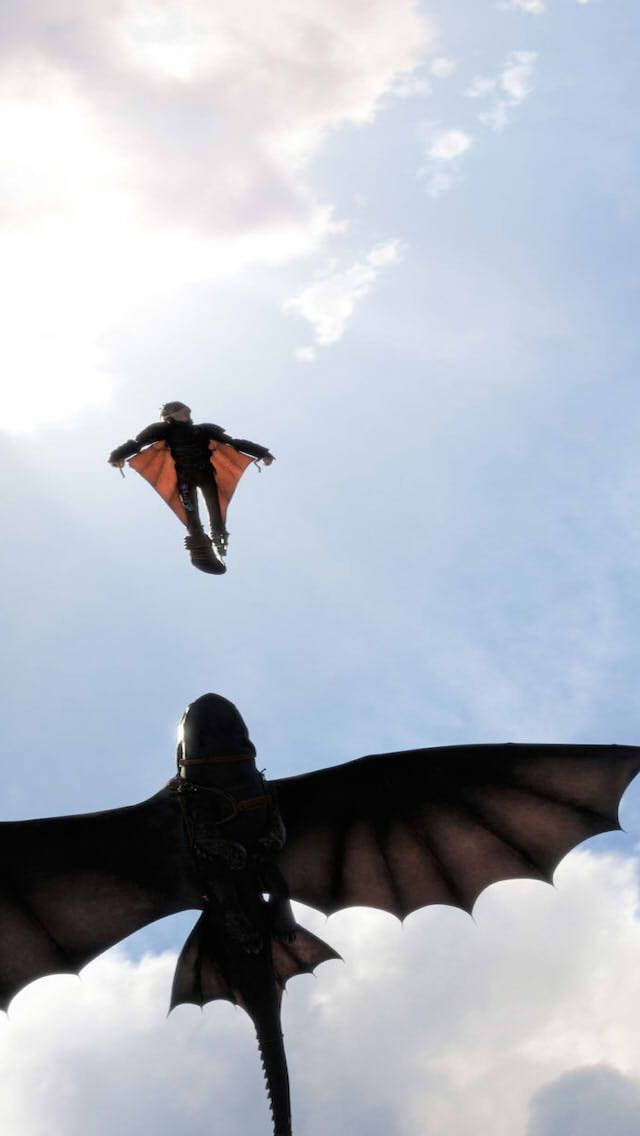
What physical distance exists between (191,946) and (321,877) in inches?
57.6

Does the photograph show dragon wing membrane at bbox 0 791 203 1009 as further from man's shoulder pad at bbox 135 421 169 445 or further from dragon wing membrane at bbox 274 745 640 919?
man's shoulder pad at bbox 135 421 169 445

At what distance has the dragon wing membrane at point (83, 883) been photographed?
9953mm

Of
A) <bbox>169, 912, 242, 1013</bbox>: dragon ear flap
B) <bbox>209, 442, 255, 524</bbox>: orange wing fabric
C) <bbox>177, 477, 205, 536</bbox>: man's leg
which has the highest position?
<bbox>209, 442, 255, 524</bbox>: orange wing fabric

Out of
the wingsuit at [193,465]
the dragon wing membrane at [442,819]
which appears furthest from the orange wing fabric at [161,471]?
the dragon wing membrane at [442,819]

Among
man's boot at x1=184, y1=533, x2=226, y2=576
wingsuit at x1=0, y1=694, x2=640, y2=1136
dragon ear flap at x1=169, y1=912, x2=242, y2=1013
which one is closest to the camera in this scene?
wingsuit at x1=0, y1=694, x2=640, y2=1136

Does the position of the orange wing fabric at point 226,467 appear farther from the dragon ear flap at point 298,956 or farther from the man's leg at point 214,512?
the dragon ear flap at point 298,956

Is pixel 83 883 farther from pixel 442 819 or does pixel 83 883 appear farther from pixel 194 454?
pixel 194 454

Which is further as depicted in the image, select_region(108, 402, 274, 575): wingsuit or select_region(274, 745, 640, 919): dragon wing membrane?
select_region(108, 402, 274, 575): wingsuit

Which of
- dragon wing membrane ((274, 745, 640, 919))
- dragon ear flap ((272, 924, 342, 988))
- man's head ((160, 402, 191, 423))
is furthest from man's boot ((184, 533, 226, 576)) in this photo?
dragon ear flap ((272, 924, 342, 988))

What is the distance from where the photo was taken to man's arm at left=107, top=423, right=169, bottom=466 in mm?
10836

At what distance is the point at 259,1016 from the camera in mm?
9383

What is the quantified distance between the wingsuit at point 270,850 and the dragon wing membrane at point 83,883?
0.04 ft

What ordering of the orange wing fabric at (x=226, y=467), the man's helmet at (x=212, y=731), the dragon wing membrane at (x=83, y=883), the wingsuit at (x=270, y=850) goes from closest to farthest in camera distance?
1. the wingsuit at (x=270, y=850)
2. the man's helmet at (x=212, y=731)
3. the dragon wing membrane at (x=83, y=883)
4. the orange wing fabric at (x=226, y=467)

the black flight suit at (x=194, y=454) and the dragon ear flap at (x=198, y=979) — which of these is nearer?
the dragon ear flap at (x=198, y=979)
